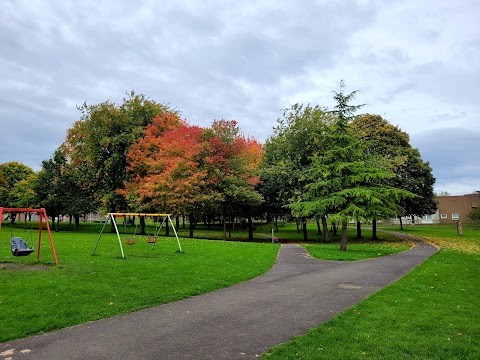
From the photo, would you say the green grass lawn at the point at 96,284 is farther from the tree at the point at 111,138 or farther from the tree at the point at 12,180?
the tree at the point at 12,180

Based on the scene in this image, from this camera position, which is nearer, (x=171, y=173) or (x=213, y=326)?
(x=213, y=326)

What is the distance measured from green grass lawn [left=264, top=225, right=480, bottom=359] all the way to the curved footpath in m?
0.51

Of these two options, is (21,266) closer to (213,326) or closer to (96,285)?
(96,285)

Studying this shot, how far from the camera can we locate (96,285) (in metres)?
10.5

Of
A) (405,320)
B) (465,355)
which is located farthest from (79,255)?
(465,355)

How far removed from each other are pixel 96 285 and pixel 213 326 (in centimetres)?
497

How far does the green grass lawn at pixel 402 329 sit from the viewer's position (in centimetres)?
558

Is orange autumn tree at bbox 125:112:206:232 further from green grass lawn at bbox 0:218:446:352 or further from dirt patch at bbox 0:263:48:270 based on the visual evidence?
dirt patch at bbox 0:263:48:270

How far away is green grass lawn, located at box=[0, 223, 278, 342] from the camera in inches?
301

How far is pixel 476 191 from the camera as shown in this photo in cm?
9356

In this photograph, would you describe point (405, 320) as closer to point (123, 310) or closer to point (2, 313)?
point (123, 310)

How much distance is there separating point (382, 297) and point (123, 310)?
6511 millimetres

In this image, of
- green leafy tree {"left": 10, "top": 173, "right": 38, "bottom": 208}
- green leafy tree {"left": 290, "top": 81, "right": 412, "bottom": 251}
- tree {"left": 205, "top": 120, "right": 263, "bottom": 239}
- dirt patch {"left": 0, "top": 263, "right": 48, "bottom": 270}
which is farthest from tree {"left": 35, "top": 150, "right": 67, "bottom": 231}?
green leafy tree {"left": 290, "top": 81, "right": 412, "bottom": 251}

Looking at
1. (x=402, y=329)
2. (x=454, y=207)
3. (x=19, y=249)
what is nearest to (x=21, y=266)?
(x=19, y=249)
